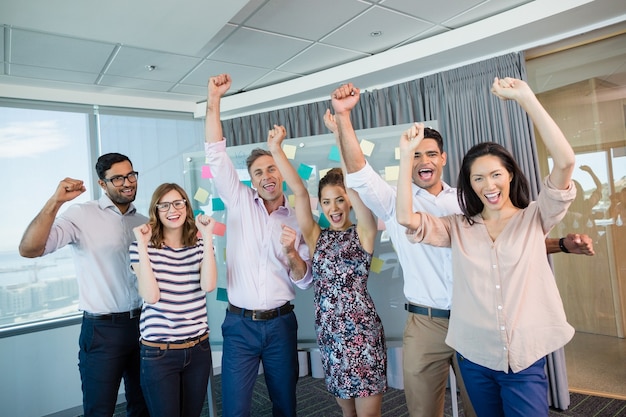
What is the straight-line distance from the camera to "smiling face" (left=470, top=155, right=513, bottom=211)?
60.9 inches

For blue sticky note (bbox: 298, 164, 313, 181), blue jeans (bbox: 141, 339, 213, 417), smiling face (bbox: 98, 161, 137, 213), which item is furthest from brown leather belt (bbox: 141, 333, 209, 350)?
blue sticky note (bbox: 298, 164, 313, 181)

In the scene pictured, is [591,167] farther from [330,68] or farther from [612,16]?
[330,68]

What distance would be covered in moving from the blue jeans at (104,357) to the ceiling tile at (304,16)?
189 cm

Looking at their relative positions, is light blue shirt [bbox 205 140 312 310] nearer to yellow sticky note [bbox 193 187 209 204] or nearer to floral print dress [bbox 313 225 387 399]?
floral print dress [bbox 313 225 387 399]

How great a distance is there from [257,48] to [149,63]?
811 mm

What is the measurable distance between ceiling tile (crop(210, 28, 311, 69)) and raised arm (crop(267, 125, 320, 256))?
1.02 metres

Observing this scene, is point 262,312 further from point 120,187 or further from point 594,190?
point 594,190

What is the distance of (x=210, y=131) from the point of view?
2299 millimetres

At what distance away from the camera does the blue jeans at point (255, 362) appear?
7.13 ft

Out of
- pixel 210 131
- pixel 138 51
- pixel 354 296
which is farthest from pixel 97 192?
pixel 354 296

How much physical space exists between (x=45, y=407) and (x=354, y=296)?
2.86 m

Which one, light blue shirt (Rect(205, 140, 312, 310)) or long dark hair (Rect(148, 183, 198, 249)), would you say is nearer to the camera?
long dark hair (Rect(148, 183, 198, 249))

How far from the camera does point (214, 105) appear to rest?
227 centimetres

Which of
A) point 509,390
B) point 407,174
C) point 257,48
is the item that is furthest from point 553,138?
point 257,48
